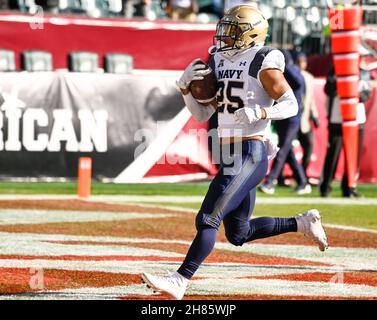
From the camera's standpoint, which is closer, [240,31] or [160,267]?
[240,31]

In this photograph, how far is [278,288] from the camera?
701 cm

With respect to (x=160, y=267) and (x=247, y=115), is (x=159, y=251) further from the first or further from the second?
(x=247, y=115)

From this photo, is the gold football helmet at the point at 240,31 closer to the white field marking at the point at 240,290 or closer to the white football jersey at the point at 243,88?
the white football jersey at the point at 243,88

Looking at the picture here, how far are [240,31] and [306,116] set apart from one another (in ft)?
31.0

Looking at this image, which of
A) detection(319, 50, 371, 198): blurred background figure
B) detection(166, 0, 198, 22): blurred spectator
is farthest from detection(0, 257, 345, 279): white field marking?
detection(166, 0, 198, 22): blurred spectator

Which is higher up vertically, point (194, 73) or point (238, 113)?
point (194, 73)

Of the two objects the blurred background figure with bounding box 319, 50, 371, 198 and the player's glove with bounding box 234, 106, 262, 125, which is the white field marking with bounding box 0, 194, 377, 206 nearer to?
the blurred background figure with bounding box 319, 50, 371, 198

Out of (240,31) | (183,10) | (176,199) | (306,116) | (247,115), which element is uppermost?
(240,31)

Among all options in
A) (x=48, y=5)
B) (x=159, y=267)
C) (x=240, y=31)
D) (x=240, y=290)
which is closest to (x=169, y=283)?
(x=240, y=290)

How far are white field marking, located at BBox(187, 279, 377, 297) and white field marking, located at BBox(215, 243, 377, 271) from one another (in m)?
1.05

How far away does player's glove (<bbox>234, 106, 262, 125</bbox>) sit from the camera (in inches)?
254

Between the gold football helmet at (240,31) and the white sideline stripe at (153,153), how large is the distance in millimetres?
9402

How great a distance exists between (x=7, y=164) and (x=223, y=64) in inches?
365

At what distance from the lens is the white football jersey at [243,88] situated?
21.8ft
